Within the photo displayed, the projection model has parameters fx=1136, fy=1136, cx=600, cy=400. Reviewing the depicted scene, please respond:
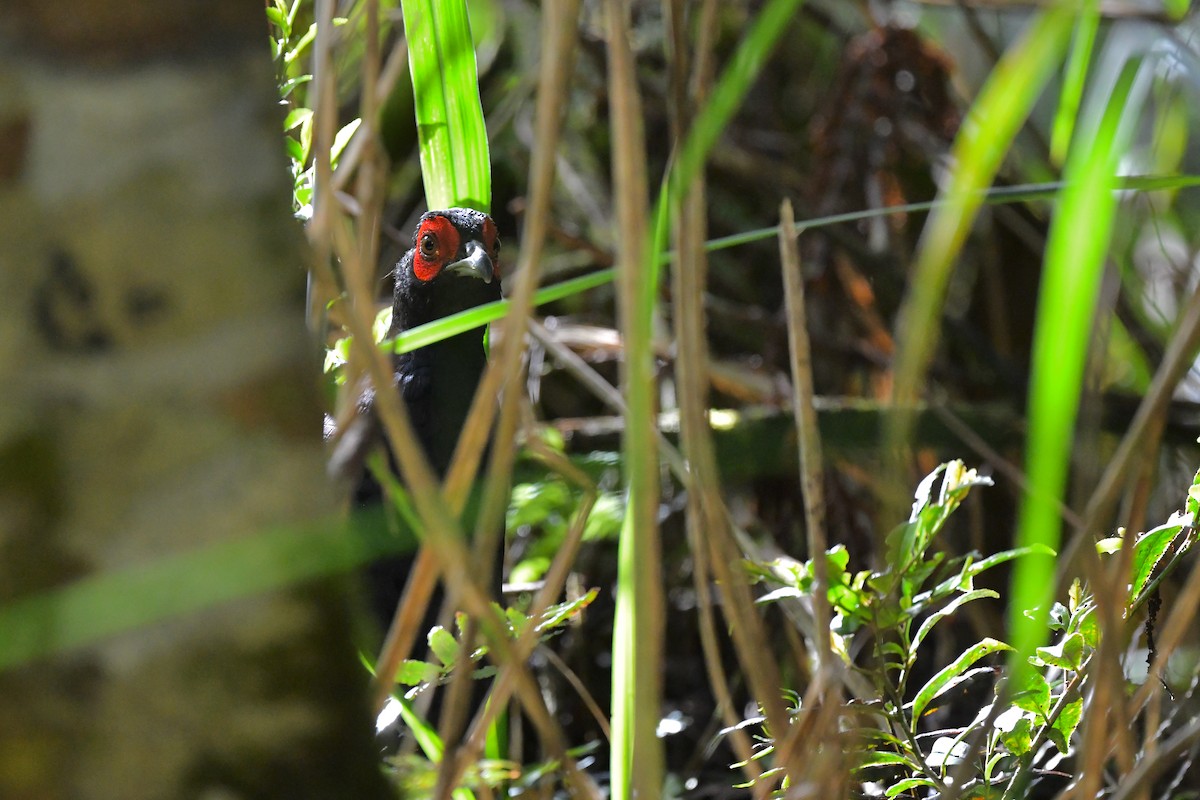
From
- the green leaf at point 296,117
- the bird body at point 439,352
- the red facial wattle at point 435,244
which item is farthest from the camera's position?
the red facial wattle at point 435,244

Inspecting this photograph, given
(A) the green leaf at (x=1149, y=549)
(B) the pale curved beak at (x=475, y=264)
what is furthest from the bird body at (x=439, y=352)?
(A) the green leaf at (x=1149, y=549)

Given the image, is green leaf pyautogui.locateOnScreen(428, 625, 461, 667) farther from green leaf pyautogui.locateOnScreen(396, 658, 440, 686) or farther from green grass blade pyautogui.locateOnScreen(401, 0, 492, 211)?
green grass blade pyautogui.locateOnScreen(401, 0, 492, 211)

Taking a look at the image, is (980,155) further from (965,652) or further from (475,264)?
(475,264)

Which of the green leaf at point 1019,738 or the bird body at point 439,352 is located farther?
the bird body at point 439,352

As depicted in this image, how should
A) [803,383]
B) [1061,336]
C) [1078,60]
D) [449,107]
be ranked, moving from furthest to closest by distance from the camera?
[449,107], [803,383], [1078,60], [1061,336]

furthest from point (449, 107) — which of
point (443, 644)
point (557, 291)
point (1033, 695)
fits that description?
point (1033, 695)

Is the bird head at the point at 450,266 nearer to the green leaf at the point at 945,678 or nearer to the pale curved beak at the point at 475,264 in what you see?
the pale curved beak at the point at 475,264

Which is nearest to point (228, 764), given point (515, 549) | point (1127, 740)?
point (1127, 740)

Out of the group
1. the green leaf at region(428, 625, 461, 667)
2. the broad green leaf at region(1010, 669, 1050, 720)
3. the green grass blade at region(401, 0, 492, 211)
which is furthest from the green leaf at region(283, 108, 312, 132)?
the broad green leaf at region(1010, 669, 1050, 720)
